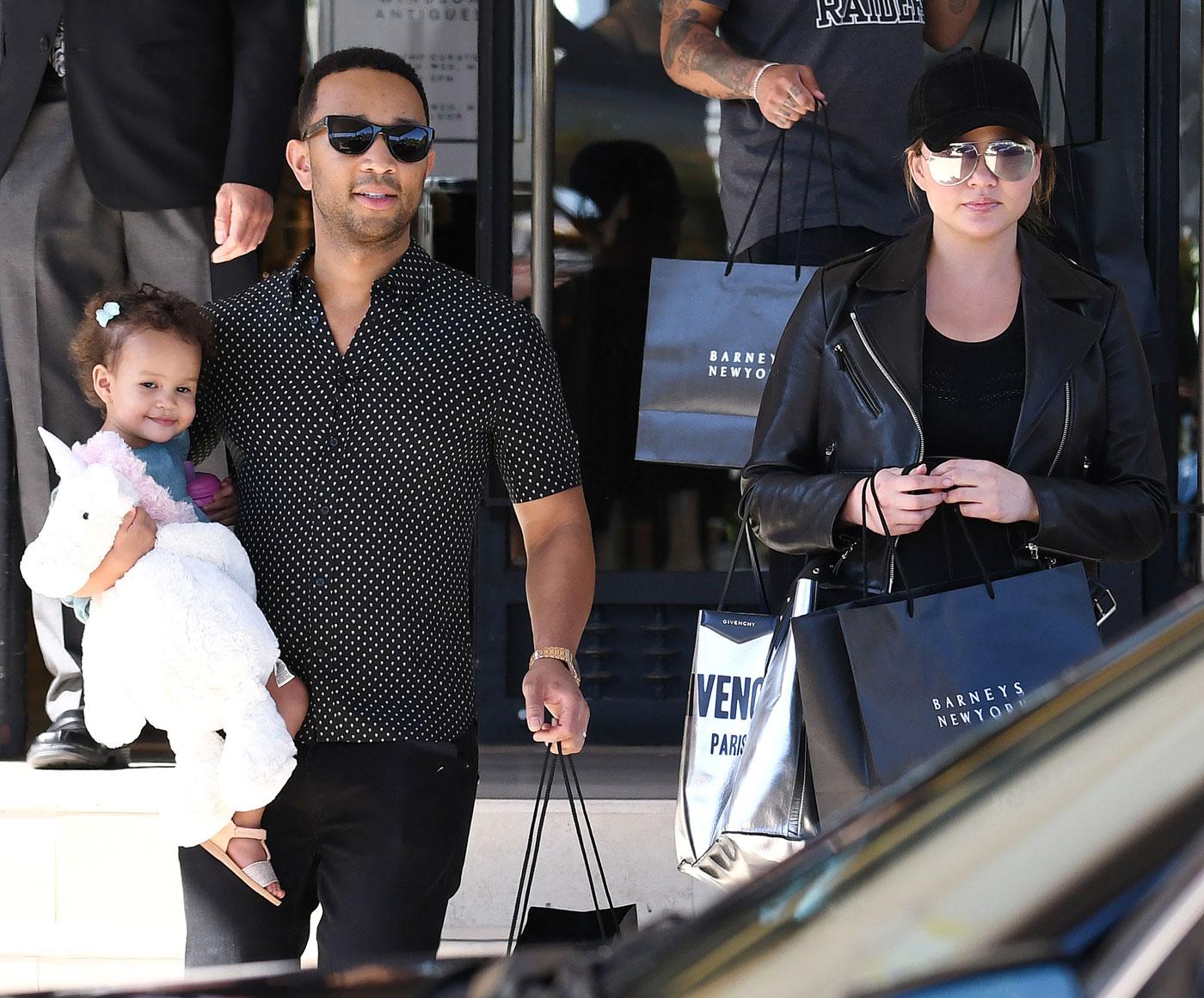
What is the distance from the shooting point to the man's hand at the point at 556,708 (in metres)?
2.62

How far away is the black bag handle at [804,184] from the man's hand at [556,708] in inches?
46.2

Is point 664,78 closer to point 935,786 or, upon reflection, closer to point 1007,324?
point 1007,324

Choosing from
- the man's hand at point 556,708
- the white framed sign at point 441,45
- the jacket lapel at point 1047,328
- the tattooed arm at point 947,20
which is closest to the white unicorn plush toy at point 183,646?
the man's hand at point 556,708

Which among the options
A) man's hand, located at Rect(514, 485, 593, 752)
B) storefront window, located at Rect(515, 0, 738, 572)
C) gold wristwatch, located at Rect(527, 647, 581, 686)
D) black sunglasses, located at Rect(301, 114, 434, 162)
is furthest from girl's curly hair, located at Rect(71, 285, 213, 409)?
storefront window, located at Rect(515, 0, 738, 572)

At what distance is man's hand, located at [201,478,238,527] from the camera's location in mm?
2826

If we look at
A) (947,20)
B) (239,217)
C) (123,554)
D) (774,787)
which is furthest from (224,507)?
(947,20)

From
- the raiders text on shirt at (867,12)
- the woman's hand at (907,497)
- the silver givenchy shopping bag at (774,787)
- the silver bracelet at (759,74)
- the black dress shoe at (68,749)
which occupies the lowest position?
the black dress shoe at (68,749)

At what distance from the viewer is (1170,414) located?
178 inches

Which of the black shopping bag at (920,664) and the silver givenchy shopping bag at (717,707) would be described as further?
the silver givenchy shopping bag at (717,707)

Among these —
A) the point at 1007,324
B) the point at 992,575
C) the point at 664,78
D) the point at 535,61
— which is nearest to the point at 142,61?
the point at 535,61

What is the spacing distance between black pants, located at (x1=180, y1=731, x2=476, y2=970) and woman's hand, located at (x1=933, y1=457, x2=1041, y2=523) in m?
0.95

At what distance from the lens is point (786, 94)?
11.7 ft

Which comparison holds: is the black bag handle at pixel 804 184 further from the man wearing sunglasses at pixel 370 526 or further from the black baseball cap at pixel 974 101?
the man wearing sunglasses at pixel 370 526

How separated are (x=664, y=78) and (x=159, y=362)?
275cm
